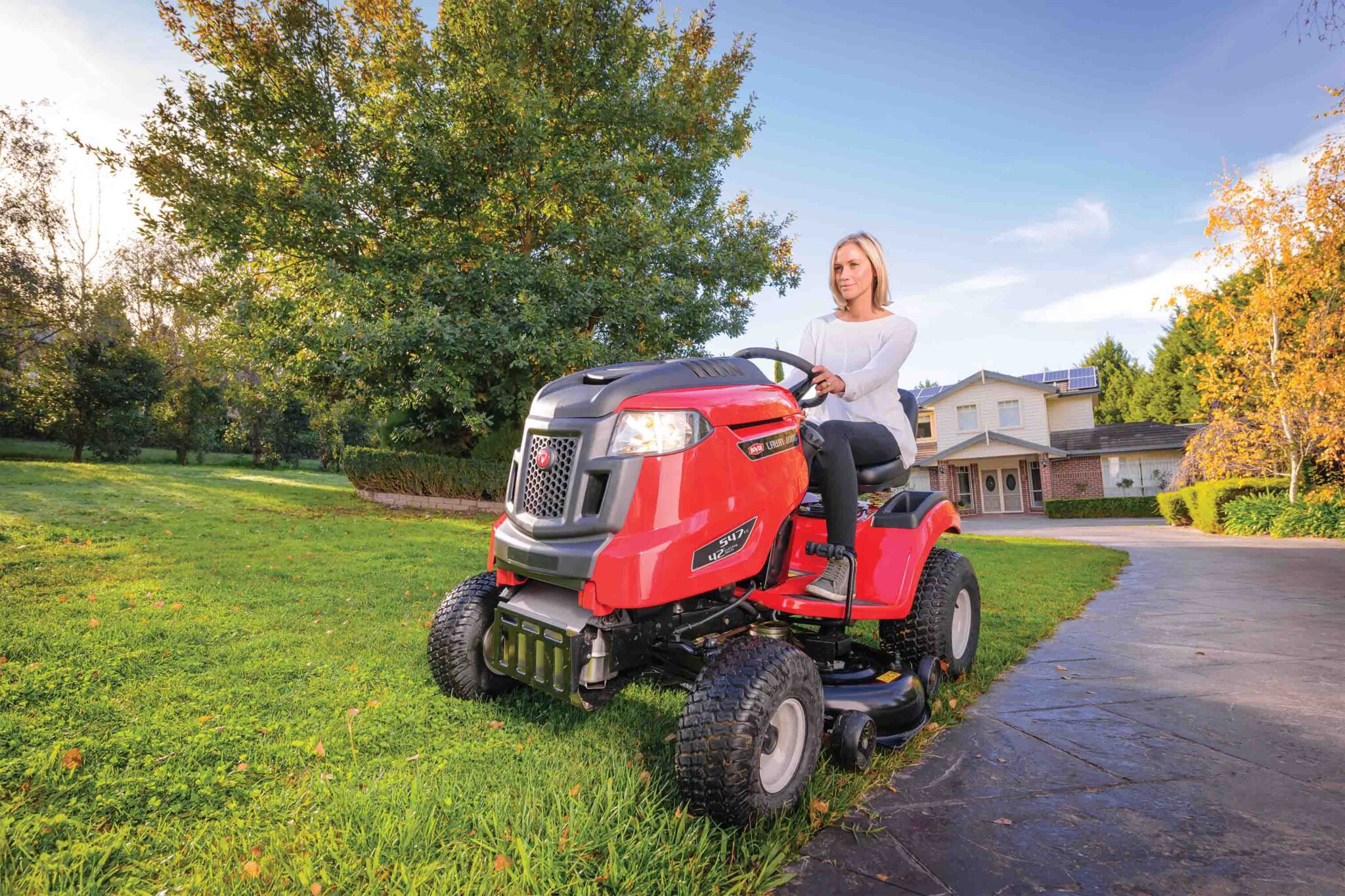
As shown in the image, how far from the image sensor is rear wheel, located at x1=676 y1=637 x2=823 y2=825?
6.28 feet

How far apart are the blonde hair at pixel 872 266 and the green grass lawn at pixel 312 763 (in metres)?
1.92

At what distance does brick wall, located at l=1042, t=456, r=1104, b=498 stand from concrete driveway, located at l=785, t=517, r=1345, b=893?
2465 centimetres

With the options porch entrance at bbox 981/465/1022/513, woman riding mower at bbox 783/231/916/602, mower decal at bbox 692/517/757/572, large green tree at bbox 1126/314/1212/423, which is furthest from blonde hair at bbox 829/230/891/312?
large green tree at bbox 1126/314/1212/423

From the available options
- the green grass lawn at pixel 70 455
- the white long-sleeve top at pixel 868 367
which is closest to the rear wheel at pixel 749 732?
the white long-sleeve top at pixel 868 367

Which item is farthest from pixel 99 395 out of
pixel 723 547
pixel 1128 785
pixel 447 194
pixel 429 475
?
pixel 1128 785

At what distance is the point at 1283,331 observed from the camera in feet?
46.6

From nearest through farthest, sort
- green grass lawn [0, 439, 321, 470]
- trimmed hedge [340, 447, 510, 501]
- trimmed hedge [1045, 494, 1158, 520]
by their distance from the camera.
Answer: trimmed hedge [340, 447, 510, 501] → green grass lawn [0, 439, 321, 470] → trimmed hedge [1045, 494, 1158, 520]

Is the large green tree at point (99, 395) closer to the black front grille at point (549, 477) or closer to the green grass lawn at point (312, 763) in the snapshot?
the green grass lawn at point (312, 763)

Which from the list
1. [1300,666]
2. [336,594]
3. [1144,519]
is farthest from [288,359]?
[1144,519]

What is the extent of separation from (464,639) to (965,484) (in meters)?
29.6

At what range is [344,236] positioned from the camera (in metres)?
10.9

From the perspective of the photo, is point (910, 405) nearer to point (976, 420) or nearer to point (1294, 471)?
point (1294, 471)

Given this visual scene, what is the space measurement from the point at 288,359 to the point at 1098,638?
37.8 feet

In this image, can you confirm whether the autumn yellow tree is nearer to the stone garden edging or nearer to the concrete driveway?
the concrete driveway
